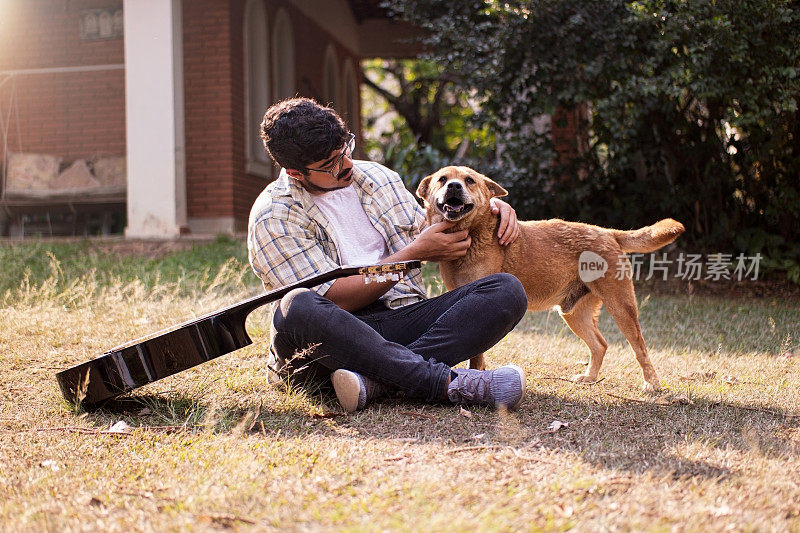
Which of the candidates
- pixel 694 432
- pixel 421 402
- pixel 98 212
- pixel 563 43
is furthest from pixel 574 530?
pixel 98 212

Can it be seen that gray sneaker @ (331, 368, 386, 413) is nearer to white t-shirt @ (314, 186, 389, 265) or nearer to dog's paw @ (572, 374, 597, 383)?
white t-shirt @ (314, 186, 389, 265)

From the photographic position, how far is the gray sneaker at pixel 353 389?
327 cm

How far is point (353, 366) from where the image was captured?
3299 mm

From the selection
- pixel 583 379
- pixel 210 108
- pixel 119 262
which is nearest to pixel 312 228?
pixel 583 379

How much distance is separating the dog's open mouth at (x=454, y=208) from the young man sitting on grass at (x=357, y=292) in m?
0.07

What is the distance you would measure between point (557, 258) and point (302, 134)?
5.09 feet

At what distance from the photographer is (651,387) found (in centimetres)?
398

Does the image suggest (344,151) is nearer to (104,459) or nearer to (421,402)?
(421,402)

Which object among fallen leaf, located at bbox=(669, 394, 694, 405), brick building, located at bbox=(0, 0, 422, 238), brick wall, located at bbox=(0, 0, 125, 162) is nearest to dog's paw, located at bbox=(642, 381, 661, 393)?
fallen leaf, located at bbox=(669, 394, 694, 405)

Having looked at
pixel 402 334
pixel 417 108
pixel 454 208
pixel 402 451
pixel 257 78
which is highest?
pixel 417 108

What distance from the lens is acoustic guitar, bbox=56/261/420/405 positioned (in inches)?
126

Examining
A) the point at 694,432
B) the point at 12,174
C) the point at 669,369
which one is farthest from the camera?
the point at 12,174

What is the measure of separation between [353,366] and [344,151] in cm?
100

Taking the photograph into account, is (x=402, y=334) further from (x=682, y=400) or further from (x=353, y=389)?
(x=682, y=400)
